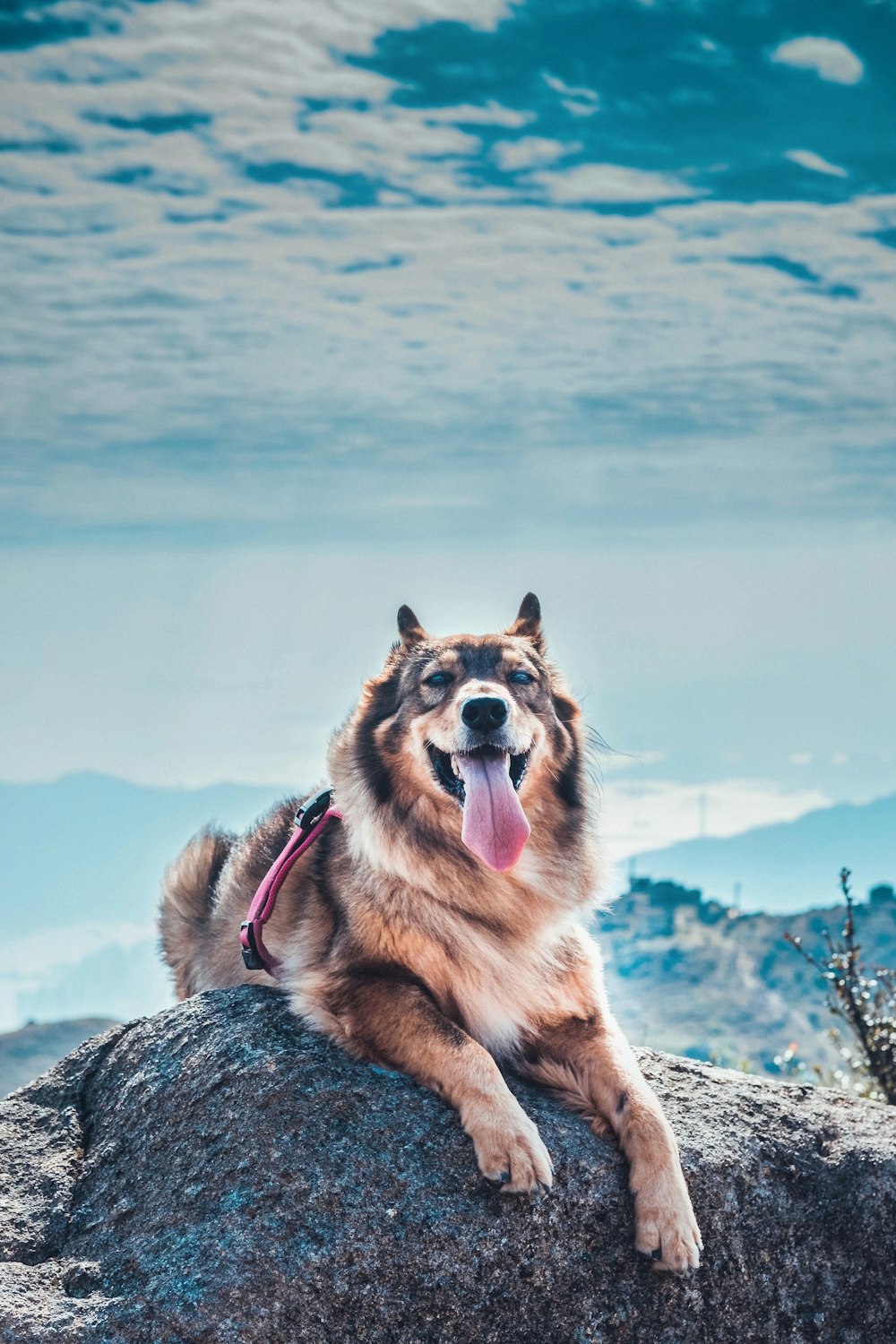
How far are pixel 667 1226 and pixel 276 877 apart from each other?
9.15 ft

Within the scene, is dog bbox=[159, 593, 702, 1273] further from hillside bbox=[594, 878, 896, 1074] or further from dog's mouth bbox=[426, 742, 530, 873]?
hillside bbox=[594, 878, 896, 1074]

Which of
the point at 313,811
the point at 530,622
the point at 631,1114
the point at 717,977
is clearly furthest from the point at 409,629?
the point at 717,977

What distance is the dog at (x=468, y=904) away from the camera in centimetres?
638

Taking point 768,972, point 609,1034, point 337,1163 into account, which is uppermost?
point 768,972

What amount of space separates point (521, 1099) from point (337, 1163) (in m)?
1.07

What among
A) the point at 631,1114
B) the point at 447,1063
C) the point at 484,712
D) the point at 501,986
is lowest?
the point at 631,1114

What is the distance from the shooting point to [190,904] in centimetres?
889

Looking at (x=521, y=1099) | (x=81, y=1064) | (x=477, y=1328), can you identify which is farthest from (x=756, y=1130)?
(x=81, y=1064)

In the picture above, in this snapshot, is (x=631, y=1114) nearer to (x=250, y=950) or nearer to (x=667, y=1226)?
(x=667, y=1226)

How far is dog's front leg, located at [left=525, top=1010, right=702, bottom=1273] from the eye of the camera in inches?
236

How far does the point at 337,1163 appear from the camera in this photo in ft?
19.3

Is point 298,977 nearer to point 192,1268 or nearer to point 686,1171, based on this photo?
point 192,1268

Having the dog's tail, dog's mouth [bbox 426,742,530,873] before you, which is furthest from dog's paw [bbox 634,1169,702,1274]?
the dog's tail

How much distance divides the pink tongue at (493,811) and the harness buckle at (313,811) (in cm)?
118
